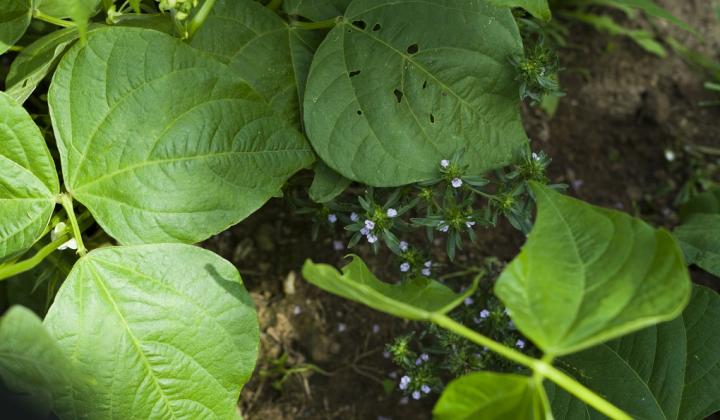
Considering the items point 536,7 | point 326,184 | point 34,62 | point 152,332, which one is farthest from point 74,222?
point 536,7

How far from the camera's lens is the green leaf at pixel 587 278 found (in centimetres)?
103

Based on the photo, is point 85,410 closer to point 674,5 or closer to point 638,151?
point 638,151

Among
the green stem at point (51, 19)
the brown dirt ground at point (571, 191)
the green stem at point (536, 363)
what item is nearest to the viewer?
the green stem at point (536, 363)

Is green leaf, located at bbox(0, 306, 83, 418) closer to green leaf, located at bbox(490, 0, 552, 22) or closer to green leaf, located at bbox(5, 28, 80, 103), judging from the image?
green leaf, located at bbox(5, 28, 80, 103)

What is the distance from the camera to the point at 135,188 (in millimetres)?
1422

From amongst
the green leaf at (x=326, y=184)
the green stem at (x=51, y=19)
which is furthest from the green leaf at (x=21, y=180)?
the green leaf at (x=326, y=184)

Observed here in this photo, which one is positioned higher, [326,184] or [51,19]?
[51,19]

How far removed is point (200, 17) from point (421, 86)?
499mm

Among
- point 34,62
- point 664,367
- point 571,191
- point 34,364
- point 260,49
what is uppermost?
point 34,62

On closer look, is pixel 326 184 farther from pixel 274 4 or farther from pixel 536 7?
pixel 536 7

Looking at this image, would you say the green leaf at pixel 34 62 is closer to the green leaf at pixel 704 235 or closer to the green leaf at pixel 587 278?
the green leaf at pixel 587 278

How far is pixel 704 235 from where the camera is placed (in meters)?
1.91

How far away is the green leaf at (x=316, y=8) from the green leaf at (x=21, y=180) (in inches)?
24.2

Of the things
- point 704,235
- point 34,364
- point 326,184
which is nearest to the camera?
point 34,364
